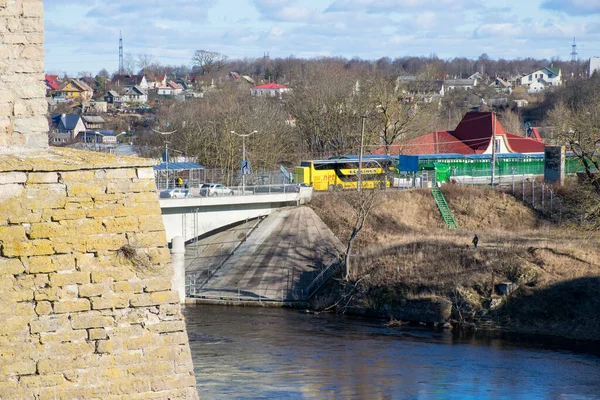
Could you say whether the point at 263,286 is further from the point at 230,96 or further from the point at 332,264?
the point at 230,96

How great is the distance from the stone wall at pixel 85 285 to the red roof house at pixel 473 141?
5710 centimetres

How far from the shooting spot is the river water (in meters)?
25.4

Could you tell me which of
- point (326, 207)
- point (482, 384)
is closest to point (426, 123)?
point (326, 207)

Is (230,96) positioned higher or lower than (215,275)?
higher

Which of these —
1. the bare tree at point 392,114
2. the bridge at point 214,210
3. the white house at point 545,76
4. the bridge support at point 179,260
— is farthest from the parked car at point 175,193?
the white house at point 545,76

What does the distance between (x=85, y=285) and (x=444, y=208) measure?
42.6 m

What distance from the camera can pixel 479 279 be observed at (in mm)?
36031

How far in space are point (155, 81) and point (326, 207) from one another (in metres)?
119

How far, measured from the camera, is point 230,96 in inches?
3098

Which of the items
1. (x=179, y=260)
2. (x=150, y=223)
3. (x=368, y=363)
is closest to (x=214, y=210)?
(x=179, y=260)

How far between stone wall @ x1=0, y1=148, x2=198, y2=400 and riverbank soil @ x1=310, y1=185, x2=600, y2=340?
28264mm

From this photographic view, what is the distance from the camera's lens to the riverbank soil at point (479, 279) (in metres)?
34.2

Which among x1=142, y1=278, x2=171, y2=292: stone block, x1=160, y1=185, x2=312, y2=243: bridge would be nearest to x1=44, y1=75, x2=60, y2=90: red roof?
x1=160, y1=185, x2=312, y2=243: bridge

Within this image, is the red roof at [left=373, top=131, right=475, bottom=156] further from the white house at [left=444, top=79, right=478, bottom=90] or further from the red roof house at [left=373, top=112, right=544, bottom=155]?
the white house at [left=444, top=79, right=478, bottom=90]
